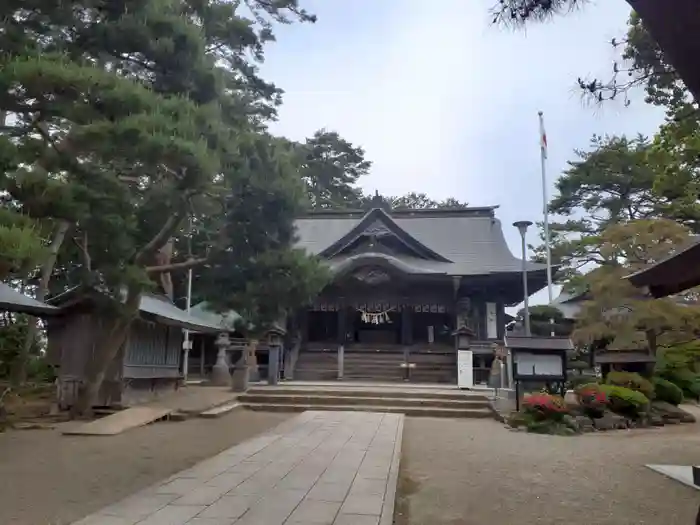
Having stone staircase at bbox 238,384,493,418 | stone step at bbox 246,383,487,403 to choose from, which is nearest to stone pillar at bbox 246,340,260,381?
stone step at bbox 246,383,487,403

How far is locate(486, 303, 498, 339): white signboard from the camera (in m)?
19.8

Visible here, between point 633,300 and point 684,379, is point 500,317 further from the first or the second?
point 633,300

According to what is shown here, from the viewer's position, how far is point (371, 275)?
786 inches

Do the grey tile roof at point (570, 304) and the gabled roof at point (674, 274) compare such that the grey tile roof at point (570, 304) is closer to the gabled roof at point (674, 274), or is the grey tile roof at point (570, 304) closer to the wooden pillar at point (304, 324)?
the wooden pillar at point (304, 324)

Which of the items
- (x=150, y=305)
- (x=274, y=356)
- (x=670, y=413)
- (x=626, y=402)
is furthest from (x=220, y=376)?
(x=670, y=413)

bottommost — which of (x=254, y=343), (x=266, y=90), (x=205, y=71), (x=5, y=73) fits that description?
(x=254, y=343)

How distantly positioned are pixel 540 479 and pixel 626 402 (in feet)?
20.5

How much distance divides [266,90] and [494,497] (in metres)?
11.4

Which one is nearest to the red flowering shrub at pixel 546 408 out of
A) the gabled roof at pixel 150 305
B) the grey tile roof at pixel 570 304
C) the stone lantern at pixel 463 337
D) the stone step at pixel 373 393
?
the stone step at pixel 373 393

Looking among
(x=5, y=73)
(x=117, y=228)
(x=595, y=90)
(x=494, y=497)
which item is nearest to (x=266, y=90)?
(x=117, y=228)

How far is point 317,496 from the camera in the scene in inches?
189

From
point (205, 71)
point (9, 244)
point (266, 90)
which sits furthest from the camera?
point (266, 90)

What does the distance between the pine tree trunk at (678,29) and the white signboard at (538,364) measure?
9857 millimetres

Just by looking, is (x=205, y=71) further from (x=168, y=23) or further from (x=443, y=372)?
(x=443, y=372)
